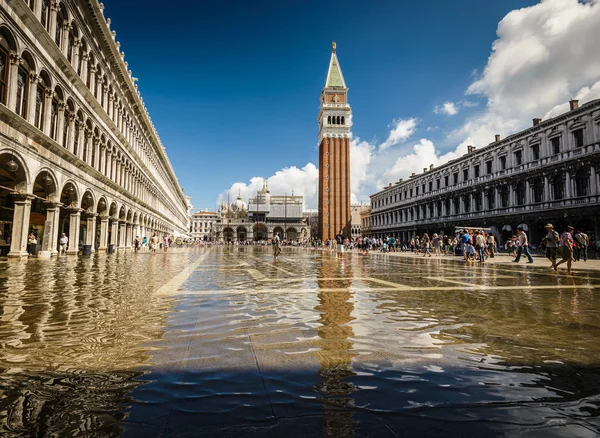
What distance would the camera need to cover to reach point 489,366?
2916 millimetres

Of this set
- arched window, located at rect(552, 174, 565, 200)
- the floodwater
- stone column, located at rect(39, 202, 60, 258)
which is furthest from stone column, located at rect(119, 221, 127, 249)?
arched window, located at rect(552, 174, 565, 200)

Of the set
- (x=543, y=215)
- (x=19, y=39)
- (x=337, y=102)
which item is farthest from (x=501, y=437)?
(x=337, y=102)

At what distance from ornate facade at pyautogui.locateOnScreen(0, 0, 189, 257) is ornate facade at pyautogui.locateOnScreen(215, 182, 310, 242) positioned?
227 feet

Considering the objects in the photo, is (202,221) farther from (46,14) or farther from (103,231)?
(46,14)

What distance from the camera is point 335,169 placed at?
77.7 meters

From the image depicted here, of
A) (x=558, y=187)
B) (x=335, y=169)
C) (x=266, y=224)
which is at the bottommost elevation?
(x=558, y=187)

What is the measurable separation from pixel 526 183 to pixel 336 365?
40071mm

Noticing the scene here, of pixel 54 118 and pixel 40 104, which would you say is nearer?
pixel 40 104

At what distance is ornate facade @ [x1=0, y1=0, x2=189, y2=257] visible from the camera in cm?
1355

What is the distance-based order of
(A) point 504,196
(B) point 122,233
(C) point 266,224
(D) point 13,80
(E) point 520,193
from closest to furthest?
(D) point 13,80 < (B) point 122,233 < (E) point 520,193 < (A) point 504,196 < (C) point 266,224

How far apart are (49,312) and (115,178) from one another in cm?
2646

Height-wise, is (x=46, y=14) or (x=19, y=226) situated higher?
(x=46, y=14)

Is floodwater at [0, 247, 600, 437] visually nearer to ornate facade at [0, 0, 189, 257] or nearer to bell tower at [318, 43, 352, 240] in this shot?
ornate facade at [0, 0, 189, 257]

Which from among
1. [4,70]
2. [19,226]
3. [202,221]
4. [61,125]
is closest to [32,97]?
[4,70]
